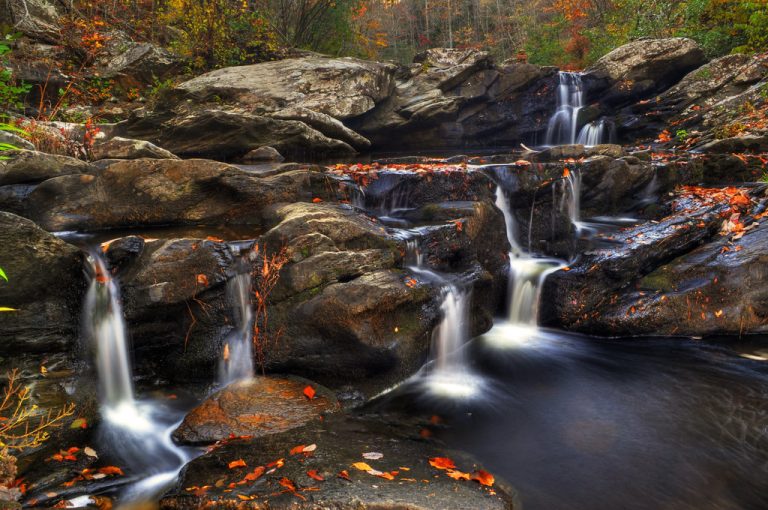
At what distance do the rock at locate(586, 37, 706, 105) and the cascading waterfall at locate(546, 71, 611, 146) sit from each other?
744 mm

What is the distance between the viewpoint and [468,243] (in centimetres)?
666

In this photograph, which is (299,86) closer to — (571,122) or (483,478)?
(571,122)

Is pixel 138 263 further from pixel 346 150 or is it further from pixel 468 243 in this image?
pixel 346 150

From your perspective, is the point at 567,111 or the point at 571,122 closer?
the point at 571,122

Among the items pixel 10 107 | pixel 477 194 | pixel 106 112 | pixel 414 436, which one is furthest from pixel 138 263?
pixel 106 112

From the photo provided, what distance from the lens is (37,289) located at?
14.8ft

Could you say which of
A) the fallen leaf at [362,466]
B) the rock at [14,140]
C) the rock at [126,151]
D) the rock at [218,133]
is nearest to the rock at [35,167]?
the rock at [14,140]

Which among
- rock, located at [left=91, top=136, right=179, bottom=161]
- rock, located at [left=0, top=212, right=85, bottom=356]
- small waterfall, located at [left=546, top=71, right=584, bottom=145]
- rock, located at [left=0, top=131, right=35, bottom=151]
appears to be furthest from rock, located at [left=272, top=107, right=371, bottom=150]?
rock, located at [left=0, top=212, right=85, bottom=356]

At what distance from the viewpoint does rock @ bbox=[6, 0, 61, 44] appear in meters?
11.7

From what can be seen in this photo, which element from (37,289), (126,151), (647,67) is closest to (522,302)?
(37,289)

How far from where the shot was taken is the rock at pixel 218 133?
10.2 meters

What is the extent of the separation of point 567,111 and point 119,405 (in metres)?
15.5

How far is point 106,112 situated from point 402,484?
12.3 metres

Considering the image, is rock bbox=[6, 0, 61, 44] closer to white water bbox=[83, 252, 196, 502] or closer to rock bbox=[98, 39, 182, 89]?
rock bbox=[98, 39, 182, 89]
